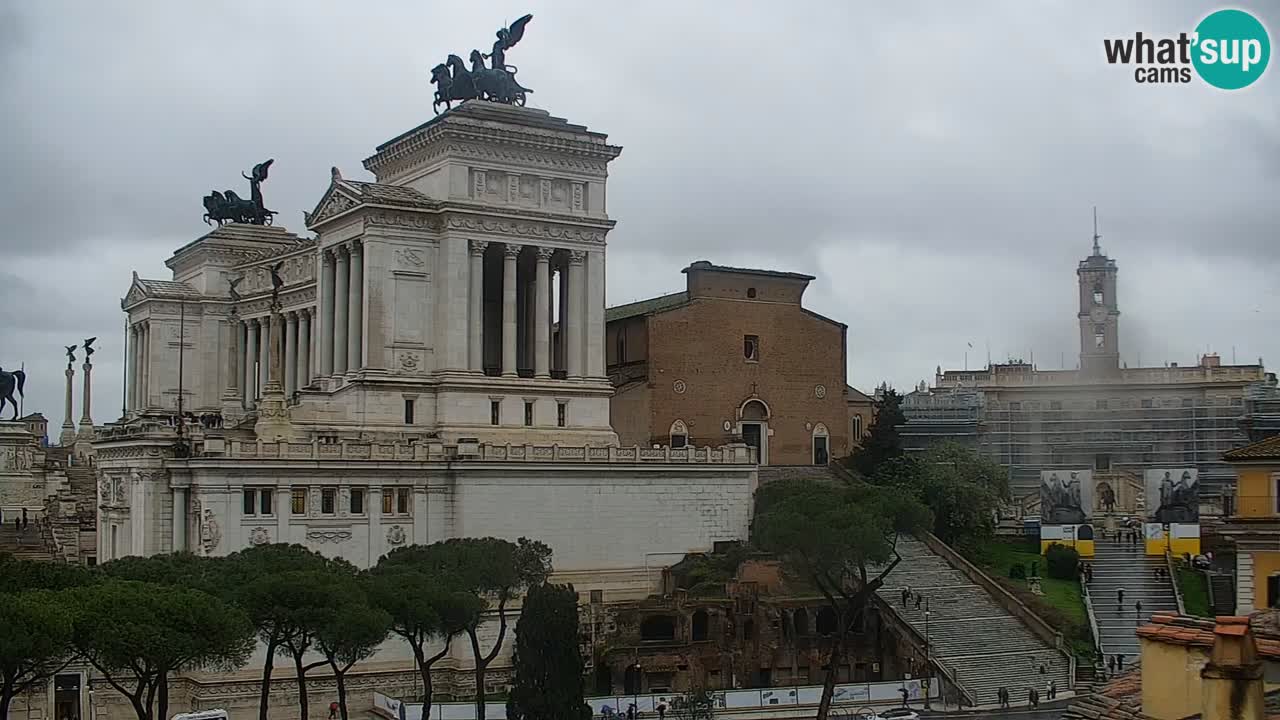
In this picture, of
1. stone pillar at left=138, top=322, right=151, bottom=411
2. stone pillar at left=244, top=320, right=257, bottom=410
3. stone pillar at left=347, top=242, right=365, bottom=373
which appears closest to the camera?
stone pillar at left=347, top=242, right=365, bottom=373

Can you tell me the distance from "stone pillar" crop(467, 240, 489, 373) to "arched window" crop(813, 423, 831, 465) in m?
23.2

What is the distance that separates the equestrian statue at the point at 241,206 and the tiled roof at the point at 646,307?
76.1ft

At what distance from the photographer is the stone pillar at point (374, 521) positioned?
58.3 metres

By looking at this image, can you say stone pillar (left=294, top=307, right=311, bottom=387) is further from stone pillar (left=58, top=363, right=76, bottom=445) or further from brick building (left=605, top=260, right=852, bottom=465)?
stone pillar (left=58, top=363, right=76, bottom=445)

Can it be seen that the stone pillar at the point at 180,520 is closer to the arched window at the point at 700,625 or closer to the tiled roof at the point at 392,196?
the tiled roof at the point at 392,196

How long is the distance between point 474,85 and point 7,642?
4137 cm

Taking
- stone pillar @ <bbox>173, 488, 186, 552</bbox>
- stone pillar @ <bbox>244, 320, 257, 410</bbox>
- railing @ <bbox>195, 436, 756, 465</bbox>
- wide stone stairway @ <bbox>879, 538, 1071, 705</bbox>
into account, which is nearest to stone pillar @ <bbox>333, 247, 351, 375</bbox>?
railing @ <bbox>195, 436, 756, 465</bbox>

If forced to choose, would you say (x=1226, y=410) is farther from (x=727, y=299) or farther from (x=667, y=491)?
(x=667, y=491)

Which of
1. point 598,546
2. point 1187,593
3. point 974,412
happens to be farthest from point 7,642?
point 974,412

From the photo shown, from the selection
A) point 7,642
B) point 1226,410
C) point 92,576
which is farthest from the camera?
point 1226,410

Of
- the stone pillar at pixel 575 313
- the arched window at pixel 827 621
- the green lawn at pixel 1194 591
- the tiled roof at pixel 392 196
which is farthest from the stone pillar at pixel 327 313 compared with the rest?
the green lawn at pixel 1194 591

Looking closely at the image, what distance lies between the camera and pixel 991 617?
208 ft

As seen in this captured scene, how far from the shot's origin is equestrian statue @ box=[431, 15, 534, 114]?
7019 cm

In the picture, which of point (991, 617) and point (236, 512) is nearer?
point (236, 512)
